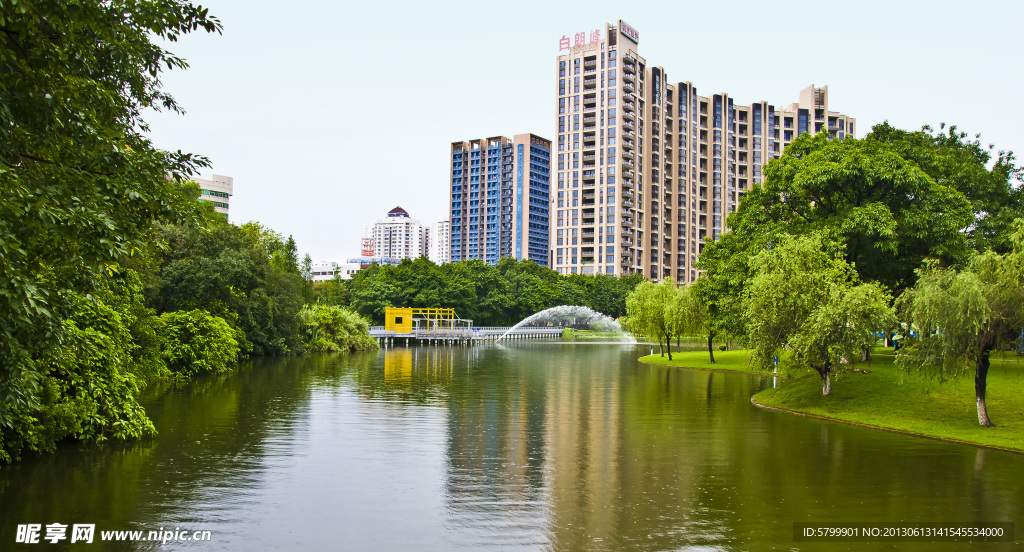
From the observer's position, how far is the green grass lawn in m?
23.9

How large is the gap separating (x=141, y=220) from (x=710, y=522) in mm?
12515

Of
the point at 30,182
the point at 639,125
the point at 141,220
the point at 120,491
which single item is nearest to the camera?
the point at 30,182

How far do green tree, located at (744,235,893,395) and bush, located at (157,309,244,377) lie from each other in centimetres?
3238

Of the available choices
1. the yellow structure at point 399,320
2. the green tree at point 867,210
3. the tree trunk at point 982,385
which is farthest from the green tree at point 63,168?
the yellow structure at point 399,320

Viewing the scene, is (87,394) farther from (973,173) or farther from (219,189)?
(219,189)

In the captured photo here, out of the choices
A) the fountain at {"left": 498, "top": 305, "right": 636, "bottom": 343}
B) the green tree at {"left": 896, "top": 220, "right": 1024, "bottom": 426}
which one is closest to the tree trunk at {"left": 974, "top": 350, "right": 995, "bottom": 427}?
the green tree at {"left": 896, "top": 220, "right": 1024, "bottom": 426}

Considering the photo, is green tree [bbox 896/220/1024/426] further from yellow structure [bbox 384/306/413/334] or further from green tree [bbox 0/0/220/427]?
yellow structure [bbox 384/306/413/334]

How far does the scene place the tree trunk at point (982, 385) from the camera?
23.2 metres

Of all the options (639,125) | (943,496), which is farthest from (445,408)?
(639,125)

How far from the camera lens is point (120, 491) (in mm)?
15266

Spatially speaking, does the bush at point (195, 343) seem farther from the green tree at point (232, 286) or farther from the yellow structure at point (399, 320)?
the yellow structure at point (399, 320)

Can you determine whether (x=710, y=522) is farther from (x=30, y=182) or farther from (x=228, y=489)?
(x=30, y=182)

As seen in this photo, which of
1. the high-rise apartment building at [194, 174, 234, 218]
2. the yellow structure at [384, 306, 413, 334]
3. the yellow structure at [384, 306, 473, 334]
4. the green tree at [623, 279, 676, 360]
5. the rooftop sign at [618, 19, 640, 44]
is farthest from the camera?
the high-rise apartment building at [194, 174, 234, 218]

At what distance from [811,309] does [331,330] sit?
5335cm
